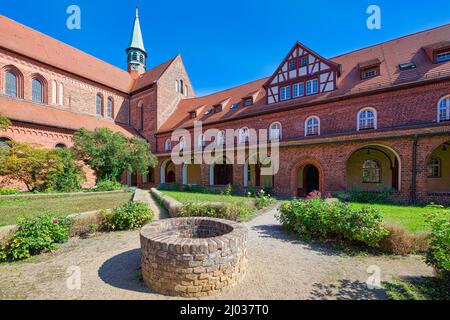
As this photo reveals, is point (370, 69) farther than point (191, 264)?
Yes

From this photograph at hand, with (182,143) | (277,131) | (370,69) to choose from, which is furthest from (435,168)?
(182,143)

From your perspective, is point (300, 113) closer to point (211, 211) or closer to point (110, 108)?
point (211, 211)

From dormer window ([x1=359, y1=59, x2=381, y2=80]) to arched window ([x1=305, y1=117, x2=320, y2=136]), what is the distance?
4180mm

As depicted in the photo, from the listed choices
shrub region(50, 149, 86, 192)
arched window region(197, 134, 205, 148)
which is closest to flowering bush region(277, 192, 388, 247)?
arched window region(197, 134, 205, 148)

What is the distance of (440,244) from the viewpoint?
11.8 feet

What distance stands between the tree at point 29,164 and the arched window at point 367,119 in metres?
21.5

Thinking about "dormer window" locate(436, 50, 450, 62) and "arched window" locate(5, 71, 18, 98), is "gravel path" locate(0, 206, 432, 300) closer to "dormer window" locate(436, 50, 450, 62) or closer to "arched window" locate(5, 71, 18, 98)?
"dormer window" locate(436, 50, 450, 62)

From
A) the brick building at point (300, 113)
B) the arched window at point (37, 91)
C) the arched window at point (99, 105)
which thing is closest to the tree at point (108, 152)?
the brick building at point (300, 113)

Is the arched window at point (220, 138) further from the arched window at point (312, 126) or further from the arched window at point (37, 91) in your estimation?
the arched window at point (37, 91)

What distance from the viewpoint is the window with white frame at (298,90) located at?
1652 cm

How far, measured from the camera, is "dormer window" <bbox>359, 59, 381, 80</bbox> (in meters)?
14.3

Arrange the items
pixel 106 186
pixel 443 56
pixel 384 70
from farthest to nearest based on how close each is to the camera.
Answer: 1. pixel 106 186
2. pixel 384 70
3. pixel 443 56

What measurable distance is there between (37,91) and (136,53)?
1827 cm
